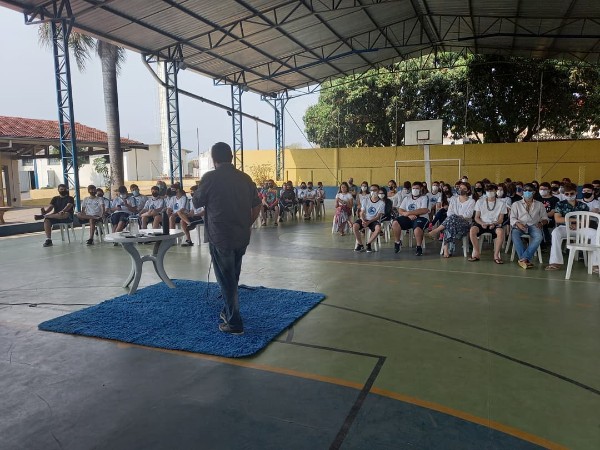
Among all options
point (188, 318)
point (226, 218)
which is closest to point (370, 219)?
point (188, 318)

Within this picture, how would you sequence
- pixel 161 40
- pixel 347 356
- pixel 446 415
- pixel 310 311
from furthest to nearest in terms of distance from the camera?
pixel 161 40 → pixel 310 311 → pixel 347 356 → pixel 446 415

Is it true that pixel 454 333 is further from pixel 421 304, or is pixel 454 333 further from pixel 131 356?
pixel 131 356

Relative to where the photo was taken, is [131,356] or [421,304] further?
[421,304]

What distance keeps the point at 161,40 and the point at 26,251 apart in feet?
21.3

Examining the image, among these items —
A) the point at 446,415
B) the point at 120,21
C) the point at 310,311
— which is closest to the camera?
the point at 446,415

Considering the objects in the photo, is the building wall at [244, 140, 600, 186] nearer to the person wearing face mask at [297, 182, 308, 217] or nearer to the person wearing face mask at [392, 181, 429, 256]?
the person wearing face mask at [297, 182, 308, 217]

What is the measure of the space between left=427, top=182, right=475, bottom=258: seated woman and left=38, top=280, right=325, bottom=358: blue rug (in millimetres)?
3010

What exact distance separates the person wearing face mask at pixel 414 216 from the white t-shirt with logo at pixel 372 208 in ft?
1.02

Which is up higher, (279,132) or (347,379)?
(279,132)

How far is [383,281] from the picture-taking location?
17.8ft

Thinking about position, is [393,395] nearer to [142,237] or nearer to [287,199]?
[142,237]

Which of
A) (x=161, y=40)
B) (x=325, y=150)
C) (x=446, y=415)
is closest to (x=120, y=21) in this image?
(x=161, y=40)

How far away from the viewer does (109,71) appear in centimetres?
1370

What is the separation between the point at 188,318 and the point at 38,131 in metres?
16.2
